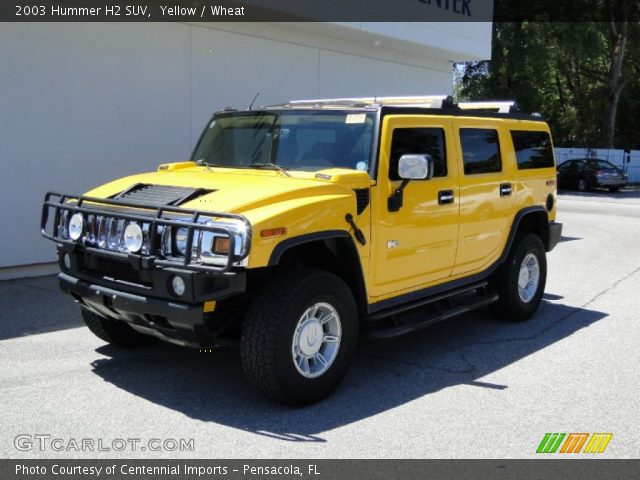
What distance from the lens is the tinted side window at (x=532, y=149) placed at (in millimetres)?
7215

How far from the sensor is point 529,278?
7.46 meters

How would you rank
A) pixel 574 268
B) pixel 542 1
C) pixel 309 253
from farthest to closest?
pixel 542 1 < pixel 574 268 < pixel 309 253

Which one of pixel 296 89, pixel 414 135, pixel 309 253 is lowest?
pixel 309 253

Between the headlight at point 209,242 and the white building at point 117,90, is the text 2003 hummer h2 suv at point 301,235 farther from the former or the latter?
the white building at point 117,90

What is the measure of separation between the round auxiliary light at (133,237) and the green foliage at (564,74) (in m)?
29.5

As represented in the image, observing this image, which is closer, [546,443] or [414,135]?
[546,443]

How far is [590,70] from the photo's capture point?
139 ft

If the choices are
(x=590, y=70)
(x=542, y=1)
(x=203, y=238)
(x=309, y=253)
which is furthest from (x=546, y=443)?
(x=590, y=70)

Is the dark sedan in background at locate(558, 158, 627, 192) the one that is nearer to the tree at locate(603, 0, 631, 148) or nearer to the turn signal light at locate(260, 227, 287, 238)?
the tree at locate(603, 0, 631, 148)

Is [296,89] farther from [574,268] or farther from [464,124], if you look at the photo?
[464,124]

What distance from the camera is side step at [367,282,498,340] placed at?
5379 mm

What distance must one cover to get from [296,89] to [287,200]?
8.19m

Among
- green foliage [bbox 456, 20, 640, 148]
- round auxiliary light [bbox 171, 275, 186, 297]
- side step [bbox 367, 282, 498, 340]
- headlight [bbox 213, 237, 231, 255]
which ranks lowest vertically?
side step [bbox 367, 282, 498, 340]

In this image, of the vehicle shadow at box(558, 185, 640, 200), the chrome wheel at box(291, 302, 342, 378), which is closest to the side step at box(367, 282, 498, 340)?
the chrome wheel at box(291, 302, 342, 378)
